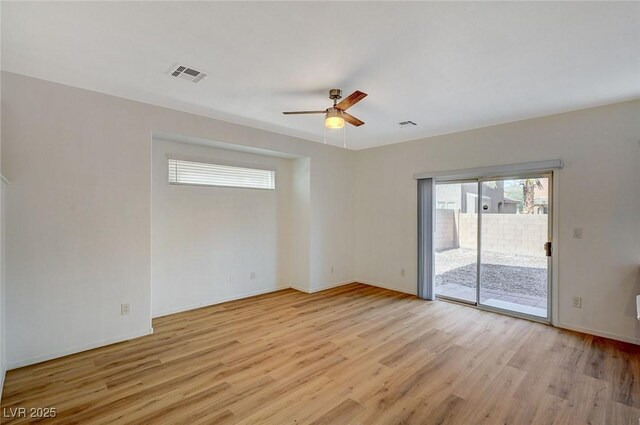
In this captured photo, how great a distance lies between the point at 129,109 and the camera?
10.7ft

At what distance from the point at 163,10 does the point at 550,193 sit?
462 cm

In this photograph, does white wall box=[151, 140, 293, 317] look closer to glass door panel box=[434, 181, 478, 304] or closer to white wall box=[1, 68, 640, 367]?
white wall box=[1, 68, 640, 367]

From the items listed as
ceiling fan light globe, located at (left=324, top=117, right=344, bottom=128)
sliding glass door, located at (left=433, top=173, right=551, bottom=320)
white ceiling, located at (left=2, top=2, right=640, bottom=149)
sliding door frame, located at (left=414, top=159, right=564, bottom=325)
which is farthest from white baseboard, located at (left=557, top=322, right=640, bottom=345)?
ceiling fan light globe, located at (left=324, top=117, right=344, bottom=128)

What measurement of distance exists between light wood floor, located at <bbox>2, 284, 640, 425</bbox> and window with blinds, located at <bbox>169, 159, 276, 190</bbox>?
197 cm

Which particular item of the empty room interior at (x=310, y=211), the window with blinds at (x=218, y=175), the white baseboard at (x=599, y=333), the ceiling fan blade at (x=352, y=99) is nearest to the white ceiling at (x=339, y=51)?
the empty room interior at (x=310, y=211)

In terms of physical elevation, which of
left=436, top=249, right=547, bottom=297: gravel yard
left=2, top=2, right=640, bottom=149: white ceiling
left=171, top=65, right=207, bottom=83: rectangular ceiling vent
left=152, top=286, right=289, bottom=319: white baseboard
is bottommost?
left=152, top=286, right=289, bottom=319: white baseboard

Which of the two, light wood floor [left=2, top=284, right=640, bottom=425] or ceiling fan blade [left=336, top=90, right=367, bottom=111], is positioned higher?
ceiling fan blade [left=336, top=90, right=367, bottom=111]

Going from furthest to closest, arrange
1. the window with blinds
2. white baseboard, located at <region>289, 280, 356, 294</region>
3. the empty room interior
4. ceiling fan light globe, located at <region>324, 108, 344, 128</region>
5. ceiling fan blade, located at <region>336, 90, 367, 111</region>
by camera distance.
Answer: white baseboard, located at <region>289, 280, 356, 294</region> → the window with blinds → ceiling fan light globe, located at <region>324, 108, 344, 128</region> → ceiling fan blade, located at <region>336, 90, 367, 111</region> → the empty room interior

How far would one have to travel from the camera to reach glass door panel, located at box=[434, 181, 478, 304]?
4.54m

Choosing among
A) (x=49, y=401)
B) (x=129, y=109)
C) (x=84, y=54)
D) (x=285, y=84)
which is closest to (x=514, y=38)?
(x=285, y=84)

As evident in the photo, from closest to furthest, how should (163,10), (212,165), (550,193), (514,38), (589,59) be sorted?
(163,10)
(514,38)
(589,59)
(550,193)
(212,165)

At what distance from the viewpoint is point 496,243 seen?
424cm

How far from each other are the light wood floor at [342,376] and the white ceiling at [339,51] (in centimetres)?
275

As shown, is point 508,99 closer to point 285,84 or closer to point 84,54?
point 285,84
